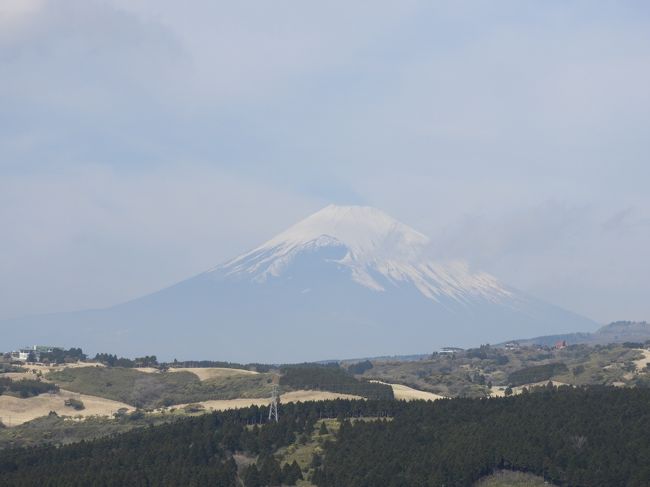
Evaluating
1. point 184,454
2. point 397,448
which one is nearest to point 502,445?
point 397,448

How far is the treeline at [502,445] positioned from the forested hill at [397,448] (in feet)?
0.51

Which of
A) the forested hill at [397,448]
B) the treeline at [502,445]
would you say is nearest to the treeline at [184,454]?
the forested hill at [397,448]

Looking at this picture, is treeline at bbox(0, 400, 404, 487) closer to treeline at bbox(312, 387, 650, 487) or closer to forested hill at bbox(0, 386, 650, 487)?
forested hill at bbox(0, 386, 650, 487)

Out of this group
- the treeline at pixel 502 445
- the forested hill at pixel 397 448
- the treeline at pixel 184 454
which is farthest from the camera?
the treeline at pixel 184 454

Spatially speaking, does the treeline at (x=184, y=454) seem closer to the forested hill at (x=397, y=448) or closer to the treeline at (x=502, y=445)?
the forested hill at (x=397, y=448)

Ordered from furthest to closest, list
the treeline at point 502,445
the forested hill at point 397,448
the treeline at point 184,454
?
the treeline at point 184,454
the forested hill at point 397,448
the treeline at point 502,445

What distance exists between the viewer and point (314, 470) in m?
127

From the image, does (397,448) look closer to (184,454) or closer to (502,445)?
(502,445)

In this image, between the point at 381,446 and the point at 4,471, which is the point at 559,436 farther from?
the point at 4,471

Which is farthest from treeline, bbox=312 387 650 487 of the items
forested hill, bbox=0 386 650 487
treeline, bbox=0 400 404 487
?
treeline, bbox=0 400 404 487

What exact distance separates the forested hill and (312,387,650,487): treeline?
6.1 inches

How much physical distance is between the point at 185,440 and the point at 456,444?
3642 cm

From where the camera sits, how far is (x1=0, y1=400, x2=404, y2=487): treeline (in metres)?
123

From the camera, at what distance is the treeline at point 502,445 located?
121 metres
